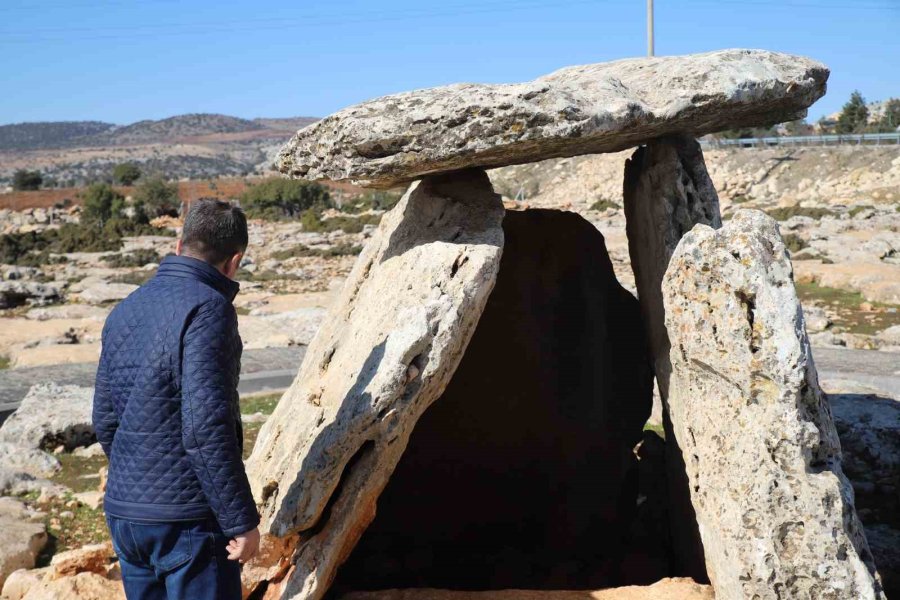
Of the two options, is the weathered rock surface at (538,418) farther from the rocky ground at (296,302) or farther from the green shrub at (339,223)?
the green shrub at (339,223)

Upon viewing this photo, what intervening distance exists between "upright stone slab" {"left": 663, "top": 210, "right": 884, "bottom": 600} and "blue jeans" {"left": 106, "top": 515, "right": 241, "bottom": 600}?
2627 millimetres

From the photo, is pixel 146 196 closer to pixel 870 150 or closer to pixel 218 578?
pixel 870 150

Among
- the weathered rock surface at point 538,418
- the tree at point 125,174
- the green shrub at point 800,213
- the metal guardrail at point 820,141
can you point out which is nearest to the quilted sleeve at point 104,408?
the weathered rock surface at point 538,418

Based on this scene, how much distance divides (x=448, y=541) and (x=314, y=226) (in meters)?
36.1

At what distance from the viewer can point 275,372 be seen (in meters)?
13.7

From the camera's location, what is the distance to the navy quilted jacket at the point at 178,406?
3.64 meters

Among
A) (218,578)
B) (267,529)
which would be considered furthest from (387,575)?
(218,578)

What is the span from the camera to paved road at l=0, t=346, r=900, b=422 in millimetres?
11934

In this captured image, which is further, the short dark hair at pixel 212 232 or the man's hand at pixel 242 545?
the short dark hair at pixel 212 232

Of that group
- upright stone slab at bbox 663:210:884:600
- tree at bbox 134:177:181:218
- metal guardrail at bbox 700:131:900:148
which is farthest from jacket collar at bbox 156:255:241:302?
tree at bbox 134:177:181:218

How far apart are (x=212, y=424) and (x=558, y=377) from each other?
5.12 meters

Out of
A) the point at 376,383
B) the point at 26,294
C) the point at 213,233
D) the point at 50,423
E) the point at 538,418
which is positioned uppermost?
the point at 213,233

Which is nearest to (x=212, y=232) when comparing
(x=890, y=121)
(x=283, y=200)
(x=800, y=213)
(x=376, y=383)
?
(x=376, y=383)

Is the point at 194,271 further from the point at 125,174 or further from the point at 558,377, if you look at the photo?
the point at 125,174
